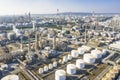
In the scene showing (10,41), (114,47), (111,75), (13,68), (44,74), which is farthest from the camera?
(10,41)

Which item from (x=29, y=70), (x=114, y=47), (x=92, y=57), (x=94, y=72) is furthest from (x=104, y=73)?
(x=114, y=47)

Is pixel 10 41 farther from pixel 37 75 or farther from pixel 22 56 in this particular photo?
pixel 37 75

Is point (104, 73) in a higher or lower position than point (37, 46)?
lower

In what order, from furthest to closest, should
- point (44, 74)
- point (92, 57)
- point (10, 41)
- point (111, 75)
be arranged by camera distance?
point (10, 41) < point (92, 57) < point (44, 74) < point (111, 75)

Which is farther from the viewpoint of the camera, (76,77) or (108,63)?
(108,63)

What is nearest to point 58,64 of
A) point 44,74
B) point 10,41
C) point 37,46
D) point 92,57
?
point 44,74

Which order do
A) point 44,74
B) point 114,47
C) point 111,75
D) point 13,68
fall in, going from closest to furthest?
1. point 111,75
2. point 44,74
3. point 13,68
4. point 114,47

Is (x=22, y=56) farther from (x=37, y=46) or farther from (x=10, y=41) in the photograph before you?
(x=10, y=41)

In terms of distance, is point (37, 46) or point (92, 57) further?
point (37, 46)

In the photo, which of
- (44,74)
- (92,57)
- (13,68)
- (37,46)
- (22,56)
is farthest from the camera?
(37,46)
